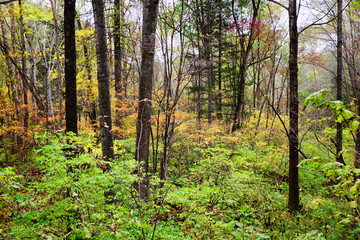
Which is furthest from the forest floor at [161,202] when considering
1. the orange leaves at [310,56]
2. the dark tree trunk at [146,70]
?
the orange leaves at [310,56]

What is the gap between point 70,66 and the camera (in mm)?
4512

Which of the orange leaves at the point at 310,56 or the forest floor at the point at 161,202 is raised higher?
the orange leaves at the point at 310,56

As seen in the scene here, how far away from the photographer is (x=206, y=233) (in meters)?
4.07

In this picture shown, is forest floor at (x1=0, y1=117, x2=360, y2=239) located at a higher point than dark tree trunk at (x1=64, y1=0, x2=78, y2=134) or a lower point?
lower

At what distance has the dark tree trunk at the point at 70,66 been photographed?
174 inches

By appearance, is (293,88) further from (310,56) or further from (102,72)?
(310,56)

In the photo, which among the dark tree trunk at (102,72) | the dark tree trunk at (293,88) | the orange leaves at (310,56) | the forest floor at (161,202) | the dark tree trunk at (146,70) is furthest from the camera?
the orange leaves at (310,56)

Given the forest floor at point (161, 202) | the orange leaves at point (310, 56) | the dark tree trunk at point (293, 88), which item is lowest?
the forest floor at point (161, 202)

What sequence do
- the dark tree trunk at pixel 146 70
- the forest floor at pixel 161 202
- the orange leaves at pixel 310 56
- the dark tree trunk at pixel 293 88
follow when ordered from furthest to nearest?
the orange leaves at pixel 310 56 < the dark tree trunk at pixel 293 88 < the dark tree trunk at pixel 146 70 < the forest floor at pixel 161 202

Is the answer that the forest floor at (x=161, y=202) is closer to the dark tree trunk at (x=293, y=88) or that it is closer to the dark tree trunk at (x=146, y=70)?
the dark tree trunk at (x=146, y=70)

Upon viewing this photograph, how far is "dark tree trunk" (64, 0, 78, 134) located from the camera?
4.43 meters

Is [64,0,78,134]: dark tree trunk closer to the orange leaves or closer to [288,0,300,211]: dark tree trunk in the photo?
[288,0,300,211]: dark tree trunk

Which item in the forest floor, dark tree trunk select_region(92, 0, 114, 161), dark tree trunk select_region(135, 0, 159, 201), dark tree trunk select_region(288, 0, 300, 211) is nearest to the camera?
the forest floor

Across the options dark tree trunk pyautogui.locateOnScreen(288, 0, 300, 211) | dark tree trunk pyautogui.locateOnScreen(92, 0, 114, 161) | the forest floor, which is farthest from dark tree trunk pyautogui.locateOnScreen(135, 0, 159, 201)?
dark tree trunk pyautogui.locateOnScreen(288, 0, 300, 211)
